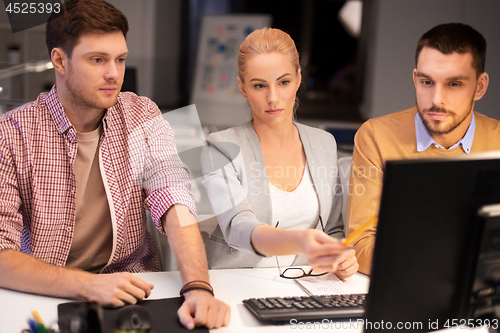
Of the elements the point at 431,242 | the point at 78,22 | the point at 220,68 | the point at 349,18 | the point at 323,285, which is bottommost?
the point at 323,285

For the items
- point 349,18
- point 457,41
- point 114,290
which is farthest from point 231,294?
point 349,18

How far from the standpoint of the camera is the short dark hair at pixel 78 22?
1.30 meters

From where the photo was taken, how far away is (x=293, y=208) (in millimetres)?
1411

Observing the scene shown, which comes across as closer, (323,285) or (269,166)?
(323,285)

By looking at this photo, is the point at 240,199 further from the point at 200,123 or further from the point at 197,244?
the point at 200,123

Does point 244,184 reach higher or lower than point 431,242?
lower

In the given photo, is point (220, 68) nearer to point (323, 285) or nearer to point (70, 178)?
point (70, 178)

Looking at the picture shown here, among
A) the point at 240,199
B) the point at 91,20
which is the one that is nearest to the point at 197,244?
the point at 240,199

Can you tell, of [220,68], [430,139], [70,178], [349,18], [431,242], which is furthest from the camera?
[349,18]

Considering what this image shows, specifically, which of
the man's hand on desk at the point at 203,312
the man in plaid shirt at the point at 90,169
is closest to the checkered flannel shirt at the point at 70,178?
the man in plaid shirt at the point at 90,169

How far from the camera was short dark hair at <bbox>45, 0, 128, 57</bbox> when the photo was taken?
4.25 ft

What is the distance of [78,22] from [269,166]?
0.74 metres

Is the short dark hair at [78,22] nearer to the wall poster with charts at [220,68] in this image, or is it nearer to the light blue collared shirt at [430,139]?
the wall poster with charts at [220,68]

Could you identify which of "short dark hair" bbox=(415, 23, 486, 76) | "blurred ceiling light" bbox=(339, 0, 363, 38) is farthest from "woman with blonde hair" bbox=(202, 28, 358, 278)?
"blurred ceiling light" bbox=(339, 0, 363, 38)
